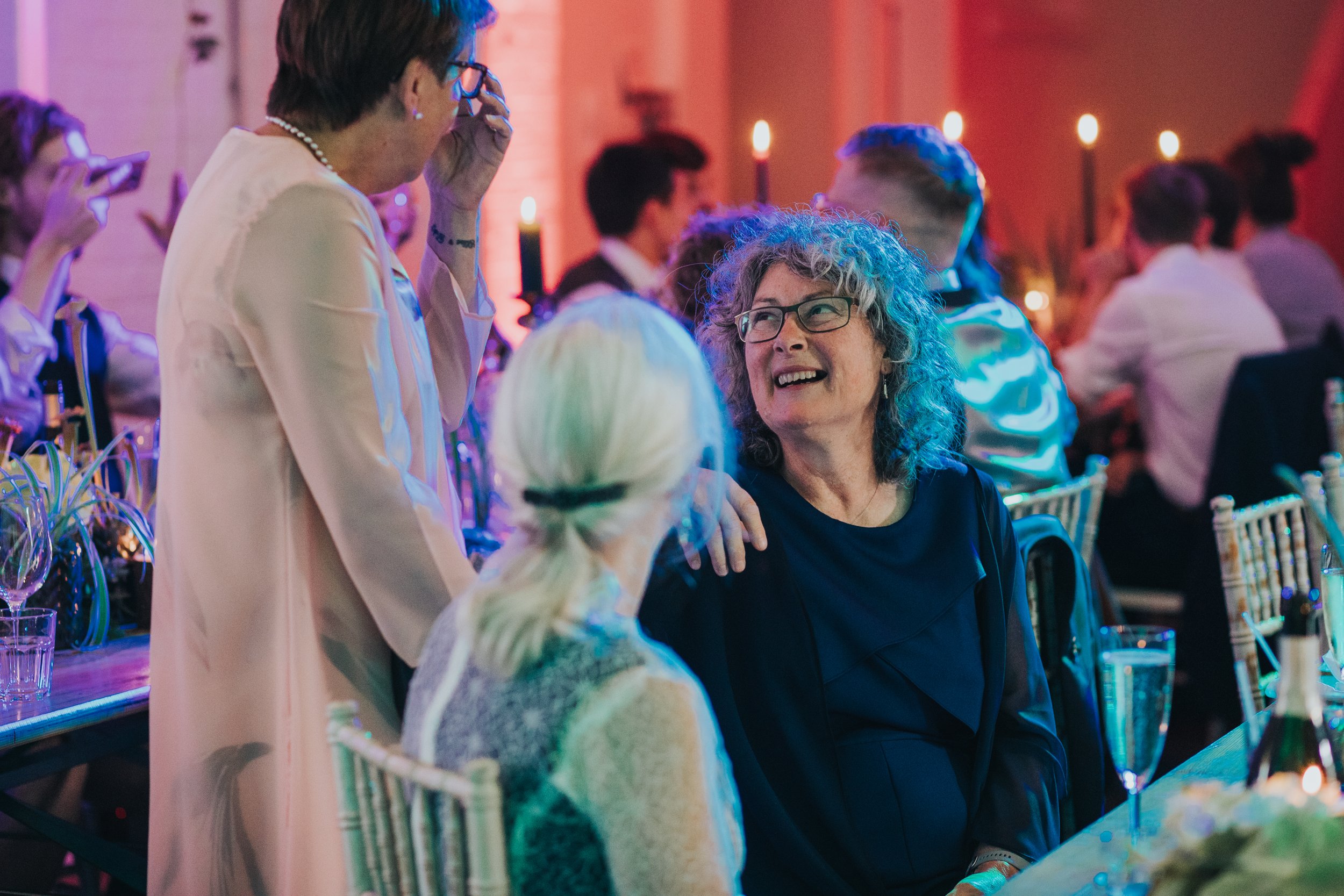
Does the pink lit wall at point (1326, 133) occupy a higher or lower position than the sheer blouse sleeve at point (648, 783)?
higher

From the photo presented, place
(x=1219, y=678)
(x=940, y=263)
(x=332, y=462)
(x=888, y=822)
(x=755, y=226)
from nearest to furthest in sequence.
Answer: (x=332, y=462)
(x=888, y=822)
(x=755, y=226)
(x=940, y=263)
(x=1219, y=678)

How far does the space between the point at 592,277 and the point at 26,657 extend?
2054 millimetres

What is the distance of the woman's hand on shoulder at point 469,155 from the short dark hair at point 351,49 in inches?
8.7

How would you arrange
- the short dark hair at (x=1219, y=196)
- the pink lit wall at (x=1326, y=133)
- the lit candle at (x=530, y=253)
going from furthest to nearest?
the pink lit wall at (x=1326, y=133), the short dark hair at (x=1219, y=196), the lit candle at (x=530, y=253)

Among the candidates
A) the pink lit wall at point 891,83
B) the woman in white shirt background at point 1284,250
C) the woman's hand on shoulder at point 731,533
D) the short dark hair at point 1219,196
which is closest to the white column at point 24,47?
the pink lit wall at point 891,83

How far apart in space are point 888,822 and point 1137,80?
528 cm

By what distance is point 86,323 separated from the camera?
2785 millimetres

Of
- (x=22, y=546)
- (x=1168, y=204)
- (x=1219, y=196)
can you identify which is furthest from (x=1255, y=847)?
(x=1219, y=196)

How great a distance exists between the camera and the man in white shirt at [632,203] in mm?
3660

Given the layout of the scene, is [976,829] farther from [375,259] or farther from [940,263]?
[940,263]

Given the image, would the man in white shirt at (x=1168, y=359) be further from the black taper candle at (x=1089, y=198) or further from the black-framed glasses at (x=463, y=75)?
the black-framed glasses at (x=463, y=75)

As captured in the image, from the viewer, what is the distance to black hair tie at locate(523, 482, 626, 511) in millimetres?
1068

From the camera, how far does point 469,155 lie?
182cm

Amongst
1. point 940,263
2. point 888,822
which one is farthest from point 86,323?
point 888,822
